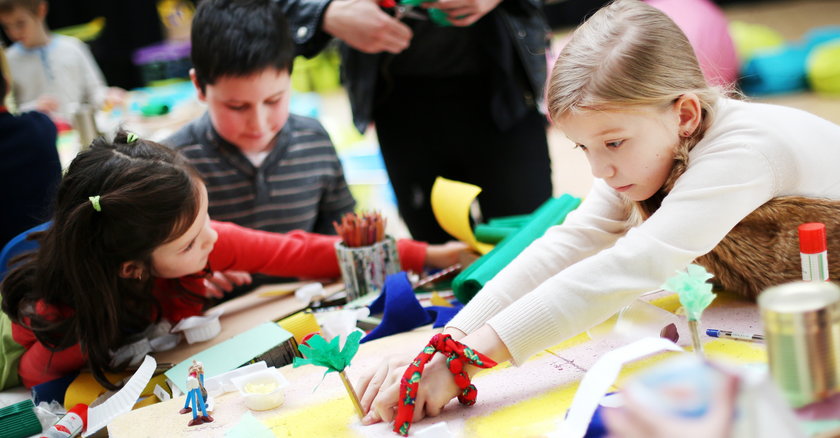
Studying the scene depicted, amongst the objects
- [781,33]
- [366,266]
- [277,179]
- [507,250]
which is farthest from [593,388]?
[781,33]

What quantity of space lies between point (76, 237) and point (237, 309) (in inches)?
14.8

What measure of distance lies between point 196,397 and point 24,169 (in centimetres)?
97

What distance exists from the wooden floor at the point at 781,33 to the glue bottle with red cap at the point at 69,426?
250 centimetres

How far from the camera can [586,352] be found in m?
1.08

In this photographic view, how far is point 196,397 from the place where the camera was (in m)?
1.05

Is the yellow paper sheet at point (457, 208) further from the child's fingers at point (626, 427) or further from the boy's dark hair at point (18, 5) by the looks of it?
the boy's dark hair at point (18, 5)

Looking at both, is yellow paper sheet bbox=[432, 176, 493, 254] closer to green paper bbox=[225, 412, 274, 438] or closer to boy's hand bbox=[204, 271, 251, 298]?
boy's hand bbox=[204, 271, 251, 298]

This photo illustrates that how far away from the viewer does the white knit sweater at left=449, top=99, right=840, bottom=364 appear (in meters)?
0.99

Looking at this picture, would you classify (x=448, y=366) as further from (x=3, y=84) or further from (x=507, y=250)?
(x=3, y=84)

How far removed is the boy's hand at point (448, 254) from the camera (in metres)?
1.55

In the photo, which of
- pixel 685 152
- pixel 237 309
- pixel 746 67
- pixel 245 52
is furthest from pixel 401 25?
pixel 746 67

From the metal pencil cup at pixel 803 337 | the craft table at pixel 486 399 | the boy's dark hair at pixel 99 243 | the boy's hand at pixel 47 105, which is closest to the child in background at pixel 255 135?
the boy's dark hair at pixel 99 243

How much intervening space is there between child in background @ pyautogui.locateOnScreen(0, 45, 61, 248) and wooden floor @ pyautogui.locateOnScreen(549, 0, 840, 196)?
215 cm

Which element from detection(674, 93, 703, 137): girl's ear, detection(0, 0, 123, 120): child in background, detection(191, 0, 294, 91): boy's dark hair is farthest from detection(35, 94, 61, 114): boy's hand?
detection(674, 93, 703, 137): girl's ear
